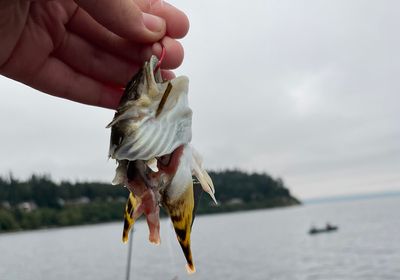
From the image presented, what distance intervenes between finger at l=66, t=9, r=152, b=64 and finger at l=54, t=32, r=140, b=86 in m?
0.05

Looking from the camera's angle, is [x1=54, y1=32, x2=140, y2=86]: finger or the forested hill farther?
the forested hill

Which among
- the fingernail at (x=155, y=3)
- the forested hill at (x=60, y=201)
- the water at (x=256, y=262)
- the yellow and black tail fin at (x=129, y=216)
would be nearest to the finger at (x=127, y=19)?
the fingernail at (x=155, y=3)

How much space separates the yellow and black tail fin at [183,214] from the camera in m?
2.54

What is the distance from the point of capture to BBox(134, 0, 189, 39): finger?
→ 3234mm

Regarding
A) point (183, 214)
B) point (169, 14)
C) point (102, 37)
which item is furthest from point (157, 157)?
point (102, 37)

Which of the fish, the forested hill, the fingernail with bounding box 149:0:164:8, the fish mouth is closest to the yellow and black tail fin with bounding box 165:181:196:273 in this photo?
the fish

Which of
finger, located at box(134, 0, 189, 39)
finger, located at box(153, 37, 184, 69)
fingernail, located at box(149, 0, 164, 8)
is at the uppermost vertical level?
fingernail, located at box(149, 0, 164, 8)

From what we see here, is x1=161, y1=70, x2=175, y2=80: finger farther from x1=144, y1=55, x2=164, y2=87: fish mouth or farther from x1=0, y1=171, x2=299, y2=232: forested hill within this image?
x1=0, y1=171, x2=299, y2=232: forested hill

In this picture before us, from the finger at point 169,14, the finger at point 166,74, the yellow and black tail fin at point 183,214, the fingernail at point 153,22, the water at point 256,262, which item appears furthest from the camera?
the water at point 256,262

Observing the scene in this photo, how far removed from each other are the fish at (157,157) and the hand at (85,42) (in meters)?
0.41

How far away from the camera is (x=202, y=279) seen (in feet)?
146

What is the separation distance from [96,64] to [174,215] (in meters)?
1.56

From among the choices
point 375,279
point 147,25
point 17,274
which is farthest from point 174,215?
point 17,274

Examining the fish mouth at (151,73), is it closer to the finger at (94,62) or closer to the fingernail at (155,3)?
the fingernail at (155,3)
